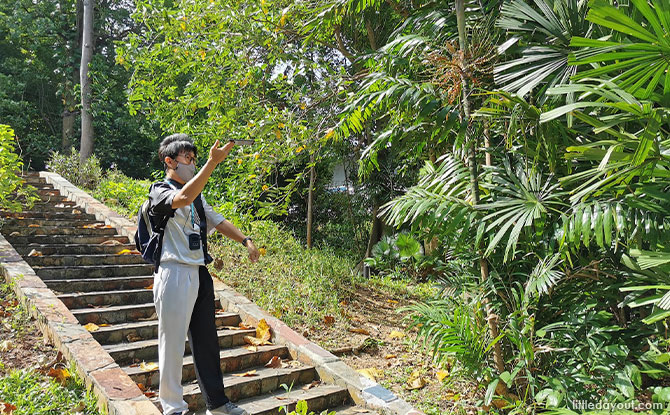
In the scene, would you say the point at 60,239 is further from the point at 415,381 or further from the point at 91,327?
the point at 415,381

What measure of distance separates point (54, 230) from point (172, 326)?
4.96 metres

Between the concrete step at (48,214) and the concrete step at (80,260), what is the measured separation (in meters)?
1.72

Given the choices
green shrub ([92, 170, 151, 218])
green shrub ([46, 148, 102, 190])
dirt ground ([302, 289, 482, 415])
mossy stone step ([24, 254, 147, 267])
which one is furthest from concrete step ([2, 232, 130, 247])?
green shrub ([46, 148, 102, 190])

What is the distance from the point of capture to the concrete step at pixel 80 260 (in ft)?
18.5

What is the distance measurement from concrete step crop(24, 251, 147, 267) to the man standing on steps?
3.41m

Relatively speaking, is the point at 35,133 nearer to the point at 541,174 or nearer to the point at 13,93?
the point at 13,93

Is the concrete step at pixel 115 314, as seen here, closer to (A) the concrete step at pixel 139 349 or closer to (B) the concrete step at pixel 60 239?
(A) the concrete step at pixel 139 349

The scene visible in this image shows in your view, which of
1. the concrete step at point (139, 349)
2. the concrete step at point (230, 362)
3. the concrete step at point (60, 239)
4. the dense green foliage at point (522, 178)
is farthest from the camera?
the concrete step at point (60, 239)

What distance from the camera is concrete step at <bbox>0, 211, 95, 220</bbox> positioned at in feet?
23.2

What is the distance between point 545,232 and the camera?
3545 millimetres

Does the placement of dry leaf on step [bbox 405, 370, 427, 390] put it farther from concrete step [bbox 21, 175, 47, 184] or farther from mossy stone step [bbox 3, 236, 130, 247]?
concrete step [bbox 21, 175, 47, 184]

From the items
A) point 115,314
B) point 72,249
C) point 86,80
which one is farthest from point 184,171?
point 86,80

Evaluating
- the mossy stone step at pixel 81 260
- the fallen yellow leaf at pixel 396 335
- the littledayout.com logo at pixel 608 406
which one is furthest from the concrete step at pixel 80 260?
the littledayout.com logo at pixel 608 406

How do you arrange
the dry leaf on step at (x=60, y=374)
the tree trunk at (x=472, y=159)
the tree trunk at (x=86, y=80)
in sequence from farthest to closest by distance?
1. the tree trunk at (x=86, y=80)
2. the tree trunk at (x=472, y=159)
3. the dry leaf on step at (x=60, y=374)
